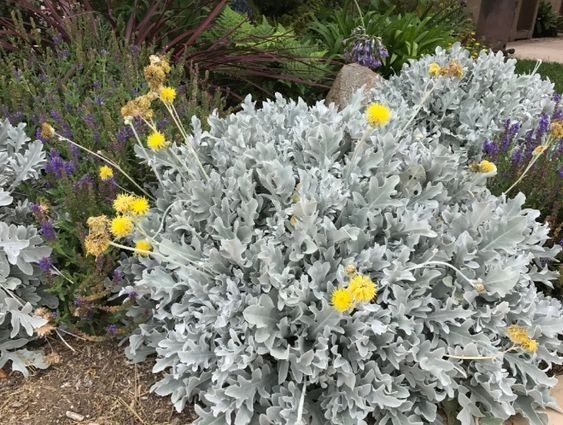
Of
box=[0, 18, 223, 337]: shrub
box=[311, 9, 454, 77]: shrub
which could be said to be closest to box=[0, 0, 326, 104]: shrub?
box=[0, 18, 223, 337]: shrub

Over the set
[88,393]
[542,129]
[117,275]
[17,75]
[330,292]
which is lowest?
[88,393]

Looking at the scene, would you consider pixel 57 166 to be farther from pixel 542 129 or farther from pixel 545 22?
pixel 545 22

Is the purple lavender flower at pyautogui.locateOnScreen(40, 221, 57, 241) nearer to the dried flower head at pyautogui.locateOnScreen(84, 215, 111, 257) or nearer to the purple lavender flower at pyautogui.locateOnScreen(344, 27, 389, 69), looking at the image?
the dried flower head at pyautogui.locateOnScreen(84, 215, 111, 257)

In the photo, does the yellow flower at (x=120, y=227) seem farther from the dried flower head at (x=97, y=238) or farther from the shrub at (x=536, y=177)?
the shrub at (x=536, y=177)

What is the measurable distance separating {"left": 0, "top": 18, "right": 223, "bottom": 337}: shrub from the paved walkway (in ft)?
30.3

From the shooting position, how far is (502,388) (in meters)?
1.91

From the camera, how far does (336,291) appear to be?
1696 mm

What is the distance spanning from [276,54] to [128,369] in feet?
8.34

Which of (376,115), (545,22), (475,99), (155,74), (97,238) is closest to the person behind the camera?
(97,238)

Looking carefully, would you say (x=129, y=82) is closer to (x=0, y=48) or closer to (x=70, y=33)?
(x=70, y=33)

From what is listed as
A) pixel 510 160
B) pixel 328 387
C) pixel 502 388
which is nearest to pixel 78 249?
pixel 328 387

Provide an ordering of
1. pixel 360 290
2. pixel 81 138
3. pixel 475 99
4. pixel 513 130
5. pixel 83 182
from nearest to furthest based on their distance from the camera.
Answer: pixel 360 290, pixel 83 182, pixel 81 138, pixel 513 130, pixel 475 99

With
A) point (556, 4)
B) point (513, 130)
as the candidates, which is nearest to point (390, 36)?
point (513, 130)

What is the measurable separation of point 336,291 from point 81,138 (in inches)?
62.6
